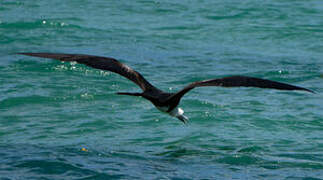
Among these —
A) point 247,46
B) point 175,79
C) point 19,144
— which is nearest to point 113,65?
point 19,144

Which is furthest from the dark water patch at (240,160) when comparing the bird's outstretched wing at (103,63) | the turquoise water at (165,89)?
the bird's outstretched wing at (103,63)

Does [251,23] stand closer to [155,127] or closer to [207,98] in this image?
[207,98]

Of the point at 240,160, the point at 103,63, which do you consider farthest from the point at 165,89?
the point at 103,63

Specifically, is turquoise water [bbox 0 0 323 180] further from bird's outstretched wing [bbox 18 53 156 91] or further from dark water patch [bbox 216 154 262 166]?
bird's outstretched wing [bbox 18 53 156 91]

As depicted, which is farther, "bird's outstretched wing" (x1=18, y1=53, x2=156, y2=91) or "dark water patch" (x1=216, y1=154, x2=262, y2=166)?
"dark water patch" (x1=216, y1=154, x2=262, y2=166)

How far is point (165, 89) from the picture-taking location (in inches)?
440

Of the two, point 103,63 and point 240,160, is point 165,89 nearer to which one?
point 240,160

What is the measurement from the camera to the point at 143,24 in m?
17.3

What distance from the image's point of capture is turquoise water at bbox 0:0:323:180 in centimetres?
719

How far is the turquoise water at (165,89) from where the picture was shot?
719 cm

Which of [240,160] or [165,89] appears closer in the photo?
[240,160]

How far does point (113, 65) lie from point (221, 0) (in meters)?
14.1

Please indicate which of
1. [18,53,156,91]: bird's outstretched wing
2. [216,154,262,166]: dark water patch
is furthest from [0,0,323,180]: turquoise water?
[18,53,156,91]: bird's outstretched wing

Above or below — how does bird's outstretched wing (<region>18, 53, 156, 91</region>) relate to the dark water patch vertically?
above
